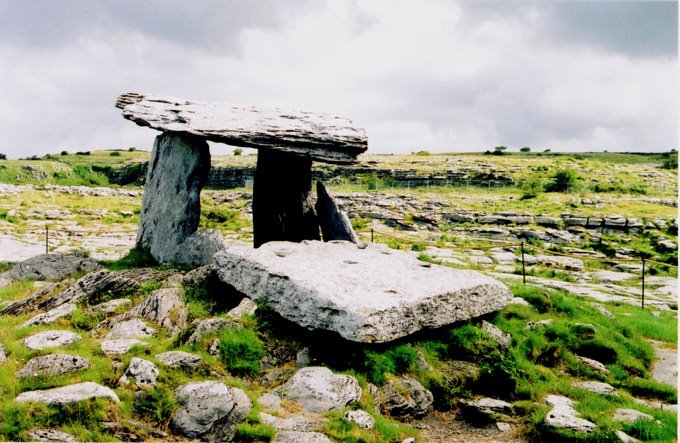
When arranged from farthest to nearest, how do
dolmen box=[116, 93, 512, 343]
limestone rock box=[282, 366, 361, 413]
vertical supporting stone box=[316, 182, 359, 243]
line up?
vertical supporting stone box=[316, 182, 359, 243], dolmen box=[116, 93, 512, 343], limestone rock box=[282, 366, 361, 413]

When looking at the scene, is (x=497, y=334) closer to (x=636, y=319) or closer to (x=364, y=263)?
(x=364, y=263)

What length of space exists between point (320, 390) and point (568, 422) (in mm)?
2848

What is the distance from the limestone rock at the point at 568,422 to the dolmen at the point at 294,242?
2.16 meters

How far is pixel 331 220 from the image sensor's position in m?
13.4

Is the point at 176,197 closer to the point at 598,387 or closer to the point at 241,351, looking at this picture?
the point at 241,351

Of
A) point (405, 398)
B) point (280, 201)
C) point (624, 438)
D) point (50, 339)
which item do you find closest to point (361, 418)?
point (405, 398)

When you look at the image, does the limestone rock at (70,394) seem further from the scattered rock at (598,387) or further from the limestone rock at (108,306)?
the scattered rock at (598,387)

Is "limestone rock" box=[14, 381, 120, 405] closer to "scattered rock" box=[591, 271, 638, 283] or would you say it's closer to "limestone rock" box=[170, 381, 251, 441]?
"limestone rock" box=[170, 381, 251, 441]

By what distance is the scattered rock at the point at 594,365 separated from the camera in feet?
29.4

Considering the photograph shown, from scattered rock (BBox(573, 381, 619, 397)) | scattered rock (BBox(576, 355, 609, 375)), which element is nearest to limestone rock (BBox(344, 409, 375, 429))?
scattered rock (BBox(573, 381, 619, 397))

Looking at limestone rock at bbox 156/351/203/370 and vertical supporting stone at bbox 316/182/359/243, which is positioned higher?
vertical supporting stone at bbox 316/182/359/243

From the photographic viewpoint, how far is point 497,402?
7590mm

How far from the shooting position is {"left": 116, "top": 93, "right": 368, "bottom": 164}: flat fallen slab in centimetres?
1159

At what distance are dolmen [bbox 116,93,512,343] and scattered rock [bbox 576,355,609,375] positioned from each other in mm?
1493
